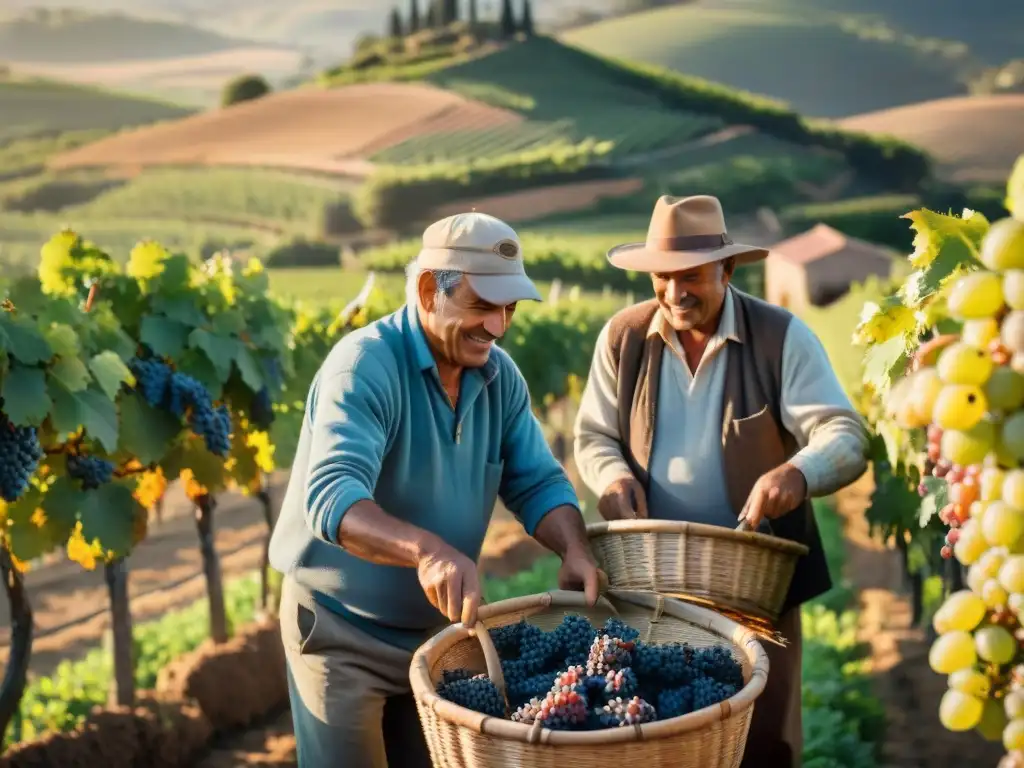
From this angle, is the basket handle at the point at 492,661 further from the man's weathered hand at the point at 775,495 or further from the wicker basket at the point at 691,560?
the man's weathered hand at the point at 775,495

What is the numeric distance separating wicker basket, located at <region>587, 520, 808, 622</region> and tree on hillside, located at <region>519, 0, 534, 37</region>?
25.9m

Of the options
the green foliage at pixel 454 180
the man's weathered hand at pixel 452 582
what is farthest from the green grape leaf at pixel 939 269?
the green foliage at pixel 454 180

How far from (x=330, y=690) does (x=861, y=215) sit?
2302 centimetres

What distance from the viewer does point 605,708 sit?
6.44ft

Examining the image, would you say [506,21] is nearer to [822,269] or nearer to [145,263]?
[822,269]

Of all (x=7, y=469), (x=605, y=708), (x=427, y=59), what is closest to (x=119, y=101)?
(x=427, y=59)

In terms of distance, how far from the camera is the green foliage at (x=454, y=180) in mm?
23297

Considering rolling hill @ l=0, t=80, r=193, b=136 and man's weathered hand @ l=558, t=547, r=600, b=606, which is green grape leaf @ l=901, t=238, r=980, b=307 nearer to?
man's weathered hand @ l=558, t=547, r=600, b=606

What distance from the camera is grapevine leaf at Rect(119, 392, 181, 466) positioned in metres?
4.13

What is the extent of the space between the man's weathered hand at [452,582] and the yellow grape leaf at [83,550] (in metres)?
2.50

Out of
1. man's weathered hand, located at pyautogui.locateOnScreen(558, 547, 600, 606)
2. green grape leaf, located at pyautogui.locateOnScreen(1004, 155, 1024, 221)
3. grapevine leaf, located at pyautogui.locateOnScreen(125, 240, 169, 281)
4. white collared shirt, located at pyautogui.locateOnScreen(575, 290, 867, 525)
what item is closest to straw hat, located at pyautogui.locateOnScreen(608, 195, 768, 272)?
white collared shirt, located at pyautogui.locateOnScreen(575, 290, 867, 525)

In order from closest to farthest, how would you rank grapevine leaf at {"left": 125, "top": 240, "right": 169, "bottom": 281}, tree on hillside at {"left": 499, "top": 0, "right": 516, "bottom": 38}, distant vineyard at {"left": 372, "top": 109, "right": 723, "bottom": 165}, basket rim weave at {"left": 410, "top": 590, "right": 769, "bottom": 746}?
basket rim weave at {"left": 410, "top": 590, "right": 769, "bottom": 746}, grapevine leaf at {"left": 125, "top": 240, "right": 169, "bottom": 281}, distant vineyard at {"left": 372, "top": 109, "right": 723, "bottom": 165}, tree on hillside at {"left": 499, "top": 0, "right": 516, "bottom": 38}

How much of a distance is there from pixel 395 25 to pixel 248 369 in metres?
23.3

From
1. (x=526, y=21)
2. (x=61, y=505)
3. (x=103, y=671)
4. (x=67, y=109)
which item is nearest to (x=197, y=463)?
(x=61, y=505)
